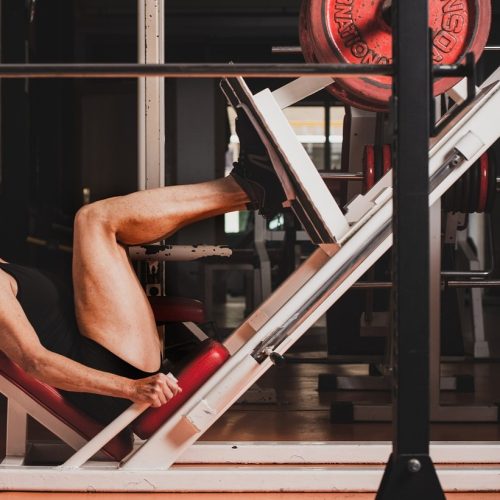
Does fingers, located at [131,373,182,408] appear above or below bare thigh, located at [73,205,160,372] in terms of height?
below

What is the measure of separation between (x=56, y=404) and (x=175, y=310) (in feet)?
2.15

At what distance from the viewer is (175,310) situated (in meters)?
2.69

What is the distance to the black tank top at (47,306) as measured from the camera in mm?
2127

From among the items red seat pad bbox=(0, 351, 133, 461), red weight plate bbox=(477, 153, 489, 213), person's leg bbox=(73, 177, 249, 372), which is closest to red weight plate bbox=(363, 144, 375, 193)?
Result: red weight plate bbox=(477, 153, 489, 213)

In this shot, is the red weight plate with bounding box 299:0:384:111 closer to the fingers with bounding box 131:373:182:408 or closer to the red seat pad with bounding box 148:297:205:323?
the red seat pad with bounding box 148:297:205:323

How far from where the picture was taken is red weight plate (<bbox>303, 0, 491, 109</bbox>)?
227 cm

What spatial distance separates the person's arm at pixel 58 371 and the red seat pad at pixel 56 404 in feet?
0.17

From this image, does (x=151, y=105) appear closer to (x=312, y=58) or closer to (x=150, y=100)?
(x=150, y=100)

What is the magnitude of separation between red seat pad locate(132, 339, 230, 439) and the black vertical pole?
79 cm

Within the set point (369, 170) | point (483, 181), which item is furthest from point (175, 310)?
point (483, 181)

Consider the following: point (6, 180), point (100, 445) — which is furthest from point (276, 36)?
point (100, 445)

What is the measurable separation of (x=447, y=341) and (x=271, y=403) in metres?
1.60

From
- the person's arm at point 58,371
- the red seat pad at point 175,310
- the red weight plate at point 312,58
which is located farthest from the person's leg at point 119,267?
the red weight plate at point 312,58

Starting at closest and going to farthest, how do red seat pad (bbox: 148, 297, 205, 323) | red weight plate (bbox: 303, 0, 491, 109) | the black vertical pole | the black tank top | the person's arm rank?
1. the black vertical pole
2. the person's arm
3. the black tank top
4. red weight plate (bbox: 303, 0, 491, 109)
5. red seat pad (bbox: 148, 297, 205, 323)
